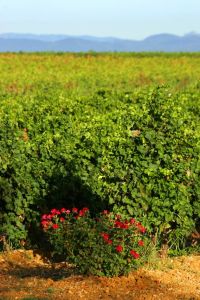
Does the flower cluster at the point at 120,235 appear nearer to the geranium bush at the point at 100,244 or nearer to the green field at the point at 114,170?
the geranium bush at the point at 100,244

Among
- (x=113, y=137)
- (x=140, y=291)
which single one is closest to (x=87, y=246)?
(x=140, y=291)

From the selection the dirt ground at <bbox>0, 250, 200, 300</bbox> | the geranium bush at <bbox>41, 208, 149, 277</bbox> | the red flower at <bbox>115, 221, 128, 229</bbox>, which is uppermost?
the red flower at <bbox>115, 221, 128, 229</bbox>

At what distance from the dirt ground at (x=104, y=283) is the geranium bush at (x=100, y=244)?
0.15m

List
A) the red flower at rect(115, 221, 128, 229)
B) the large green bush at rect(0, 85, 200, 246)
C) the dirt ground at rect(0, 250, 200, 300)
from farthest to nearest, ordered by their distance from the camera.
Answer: the large green bush at rect(0, 85, 200, 246)
the red flower at rect(115, 221, 128, 229)
the dirt ground at rect(0, 250, 200, 300)

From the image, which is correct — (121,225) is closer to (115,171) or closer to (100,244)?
(100,244)

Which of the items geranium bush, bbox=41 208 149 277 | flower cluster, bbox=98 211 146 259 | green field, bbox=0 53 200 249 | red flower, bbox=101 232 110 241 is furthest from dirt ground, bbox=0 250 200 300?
green field, bbox=0 53 200 249

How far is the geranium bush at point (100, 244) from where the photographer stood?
6445 mm

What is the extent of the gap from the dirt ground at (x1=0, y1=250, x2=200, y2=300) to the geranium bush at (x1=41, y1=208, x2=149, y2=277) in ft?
0.50

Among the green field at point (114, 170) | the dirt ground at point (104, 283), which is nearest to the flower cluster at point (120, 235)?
the dirt ground at point (104, 283)

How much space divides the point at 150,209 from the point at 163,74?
38.1m

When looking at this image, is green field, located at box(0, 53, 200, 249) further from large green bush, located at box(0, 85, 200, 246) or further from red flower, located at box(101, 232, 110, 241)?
red flower, located at box(101, 232, 110, 241)

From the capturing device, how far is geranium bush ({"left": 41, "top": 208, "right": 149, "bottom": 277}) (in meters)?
6.45

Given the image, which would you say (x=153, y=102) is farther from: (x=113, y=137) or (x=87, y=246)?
(x=87, y=246)

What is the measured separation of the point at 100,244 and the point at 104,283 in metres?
0.42
